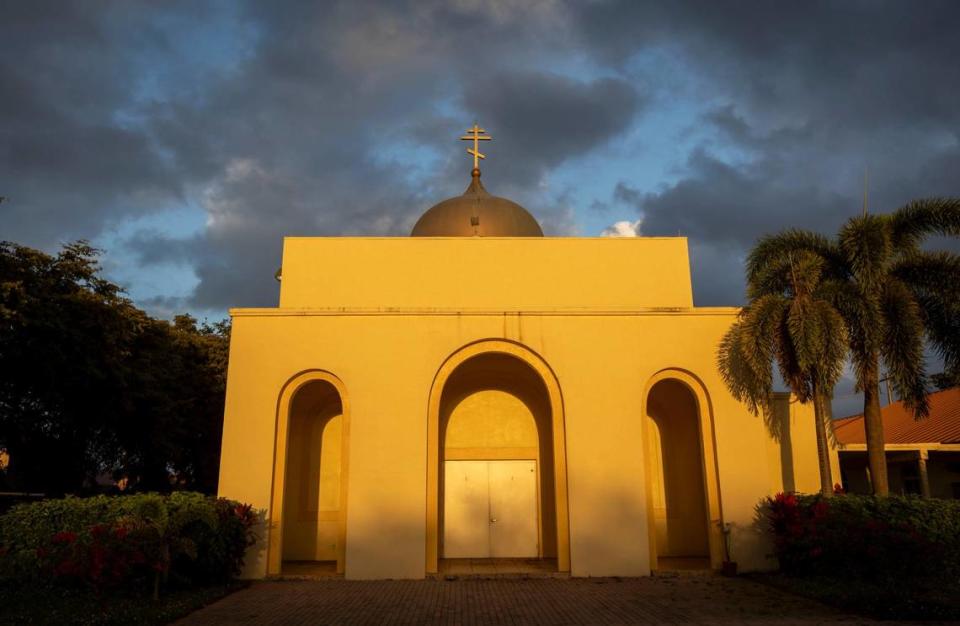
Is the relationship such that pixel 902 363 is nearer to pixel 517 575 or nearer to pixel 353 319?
pixel 517 575

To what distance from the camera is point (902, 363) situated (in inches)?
547

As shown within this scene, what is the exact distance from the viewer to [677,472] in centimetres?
1680

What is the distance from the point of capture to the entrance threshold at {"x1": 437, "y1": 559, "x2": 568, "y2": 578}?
1356 centimetres

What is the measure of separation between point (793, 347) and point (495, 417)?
7004mm

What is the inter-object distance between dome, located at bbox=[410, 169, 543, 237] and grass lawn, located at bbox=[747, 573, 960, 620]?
10688 millimetres

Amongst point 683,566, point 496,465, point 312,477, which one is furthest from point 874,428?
point 312,477

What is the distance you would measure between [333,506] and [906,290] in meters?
13.3

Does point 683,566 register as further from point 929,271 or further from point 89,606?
point 89,606

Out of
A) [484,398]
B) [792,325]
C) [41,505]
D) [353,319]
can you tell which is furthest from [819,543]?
[41,505]

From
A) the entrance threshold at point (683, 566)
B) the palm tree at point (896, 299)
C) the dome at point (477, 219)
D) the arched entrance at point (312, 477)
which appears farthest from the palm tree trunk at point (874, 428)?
the arched entrance at point (312, 477)

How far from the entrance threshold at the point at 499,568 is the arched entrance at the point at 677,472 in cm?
253

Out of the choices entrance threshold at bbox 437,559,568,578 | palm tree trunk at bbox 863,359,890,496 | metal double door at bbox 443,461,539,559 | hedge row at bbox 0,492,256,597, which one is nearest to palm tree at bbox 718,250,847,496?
palm tree trunk at bbox 863,359,890,496

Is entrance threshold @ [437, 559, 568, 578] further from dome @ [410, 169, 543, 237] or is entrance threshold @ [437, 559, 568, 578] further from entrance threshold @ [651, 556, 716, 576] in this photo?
dome @ [410, 169, 543, 237]

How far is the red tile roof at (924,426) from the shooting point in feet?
75.2
